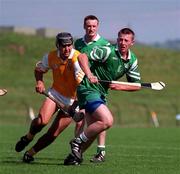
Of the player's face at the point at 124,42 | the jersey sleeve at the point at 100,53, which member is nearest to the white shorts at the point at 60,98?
the jersey sleeve at the point at 100,53

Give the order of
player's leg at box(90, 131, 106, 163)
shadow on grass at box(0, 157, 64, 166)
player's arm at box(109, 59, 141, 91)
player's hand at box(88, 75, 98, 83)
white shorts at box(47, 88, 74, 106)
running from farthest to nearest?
player's leg at box(90, 131, 106, 163) → shadow on grass at box(0, 157, 64, 166) → white shorts at box(47, 88, 74, 106) → player's arm at box(109, 59, 141, 91) → player's hand at box(88, 75, 98, 83)

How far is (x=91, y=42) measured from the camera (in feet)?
46.7

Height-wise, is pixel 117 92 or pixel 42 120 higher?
pixel 42 120

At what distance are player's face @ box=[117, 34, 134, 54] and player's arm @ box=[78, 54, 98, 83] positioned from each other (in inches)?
28.8

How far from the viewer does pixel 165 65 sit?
6962cm

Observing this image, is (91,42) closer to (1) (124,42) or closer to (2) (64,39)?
(1) (124,42)

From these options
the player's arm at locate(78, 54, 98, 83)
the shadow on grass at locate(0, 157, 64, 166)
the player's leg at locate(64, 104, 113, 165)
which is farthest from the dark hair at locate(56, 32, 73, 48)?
the shadow on grass at locate(0, 157, 64, 166)

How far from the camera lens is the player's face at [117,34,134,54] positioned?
12.6 metres

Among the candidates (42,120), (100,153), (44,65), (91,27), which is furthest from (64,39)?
(100,153)

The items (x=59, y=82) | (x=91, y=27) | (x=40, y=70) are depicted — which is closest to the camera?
(x=59, y=82)

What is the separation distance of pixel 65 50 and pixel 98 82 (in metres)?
0.76

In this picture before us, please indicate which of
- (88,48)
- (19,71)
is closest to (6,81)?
(19,71)

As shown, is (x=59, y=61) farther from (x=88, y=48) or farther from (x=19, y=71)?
(x=19, y=71)

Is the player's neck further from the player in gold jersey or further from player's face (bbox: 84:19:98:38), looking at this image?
the player in gold jersey
